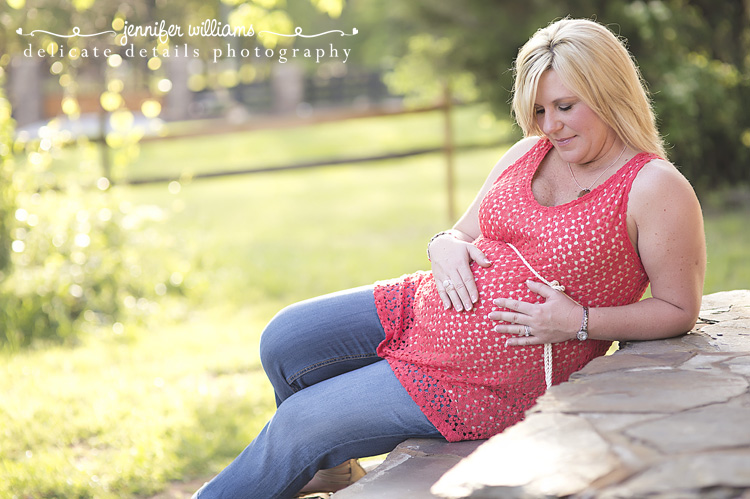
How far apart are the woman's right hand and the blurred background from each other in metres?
1.56

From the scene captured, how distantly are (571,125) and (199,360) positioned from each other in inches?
124

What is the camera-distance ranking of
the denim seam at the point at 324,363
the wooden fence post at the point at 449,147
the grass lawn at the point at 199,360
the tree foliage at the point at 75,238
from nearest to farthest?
the denim seam at the point at 324,363
the grass lawn at the point at 199,360
the tree foliage at the point at 75,238
the wooden fence post at the point at 449,147

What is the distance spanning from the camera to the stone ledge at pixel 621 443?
136 centimetres

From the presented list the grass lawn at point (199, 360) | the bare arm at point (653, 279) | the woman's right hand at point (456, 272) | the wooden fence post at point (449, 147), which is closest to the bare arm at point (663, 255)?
the bare arm at point (653, 279)

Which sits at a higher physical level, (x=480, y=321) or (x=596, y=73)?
(x=596, y=73)

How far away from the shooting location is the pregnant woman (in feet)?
6.60

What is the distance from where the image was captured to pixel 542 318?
77.9 inches

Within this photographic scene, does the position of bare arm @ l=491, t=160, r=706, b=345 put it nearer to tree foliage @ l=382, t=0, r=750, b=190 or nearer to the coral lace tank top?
the coral lace tank top

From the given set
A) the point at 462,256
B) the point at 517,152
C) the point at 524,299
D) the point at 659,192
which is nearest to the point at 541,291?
the point at 524,299

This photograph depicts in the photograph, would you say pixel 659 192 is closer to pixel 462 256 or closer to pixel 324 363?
pixel 462 256

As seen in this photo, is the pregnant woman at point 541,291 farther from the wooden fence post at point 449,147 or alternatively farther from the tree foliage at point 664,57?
the wooden fence post at point 449,147

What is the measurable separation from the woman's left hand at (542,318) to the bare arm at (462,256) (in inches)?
4.7

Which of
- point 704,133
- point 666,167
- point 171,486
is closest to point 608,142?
point 666,167

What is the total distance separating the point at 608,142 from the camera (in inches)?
86.0
